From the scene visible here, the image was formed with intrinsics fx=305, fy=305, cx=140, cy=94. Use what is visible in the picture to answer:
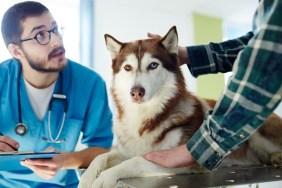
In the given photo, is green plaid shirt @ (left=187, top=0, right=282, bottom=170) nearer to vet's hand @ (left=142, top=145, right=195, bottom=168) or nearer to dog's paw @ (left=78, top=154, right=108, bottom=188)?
vet's hand @ (left=142, top=145, right=195, bottom=168)

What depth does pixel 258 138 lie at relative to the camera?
49.7 inches

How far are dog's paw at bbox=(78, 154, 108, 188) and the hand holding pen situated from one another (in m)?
Result: 0.38

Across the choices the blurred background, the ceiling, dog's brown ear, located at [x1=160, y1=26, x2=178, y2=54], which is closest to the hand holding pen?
dog's brown ear, located at [x1=160, y1=26, x2=178, y2=54]

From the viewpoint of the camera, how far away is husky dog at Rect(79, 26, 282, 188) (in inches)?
40.2

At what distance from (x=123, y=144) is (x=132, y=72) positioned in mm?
280

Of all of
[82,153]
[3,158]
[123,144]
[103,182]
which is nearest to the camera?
[103,182]

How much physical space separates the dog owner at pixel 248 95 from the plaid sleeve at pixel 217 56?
46 cm

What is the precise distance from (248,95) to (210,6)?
371 centimetres

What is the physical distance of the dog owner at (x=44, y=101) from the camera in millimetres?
1274

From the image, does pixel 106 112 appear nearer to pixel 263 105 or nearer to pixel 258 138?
pixel 258 138

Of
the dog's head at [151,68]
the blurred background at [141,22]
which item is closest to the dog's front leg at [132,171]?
the dog's head at [151,68]

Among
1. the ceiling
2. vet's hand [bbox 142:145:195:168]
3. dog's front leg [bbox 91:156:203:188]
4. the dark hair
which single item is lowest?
dog's front leg [bbox 91:156:203:188]

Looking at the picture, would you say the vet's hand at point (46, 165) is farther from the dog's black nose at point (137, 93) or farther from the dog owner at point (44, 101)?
the dog's black nose at point (137, 93)

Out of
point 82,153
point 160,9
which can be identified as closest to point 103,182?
point 82,153
